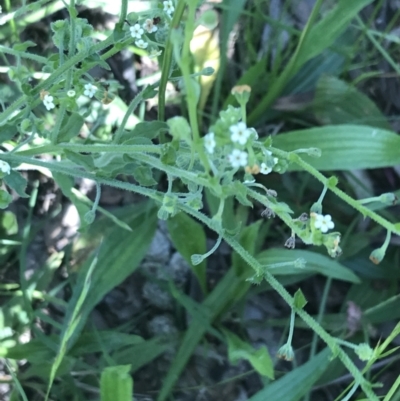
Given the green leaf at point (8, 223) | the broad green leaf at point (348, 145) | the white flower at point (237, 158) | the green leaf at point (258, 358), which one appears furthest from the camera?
the green leaf at point (8, 223)

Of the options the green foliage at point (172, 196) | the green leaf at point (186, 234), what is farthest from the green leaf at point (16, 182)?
the green leaf at point (186, 234)

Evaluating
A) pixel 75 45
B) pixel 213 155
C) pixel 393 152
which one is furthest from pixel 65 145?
pixel 393 152

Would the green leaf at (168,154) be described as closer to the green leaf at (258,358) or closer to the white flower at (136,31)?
the white flower at (136,31)

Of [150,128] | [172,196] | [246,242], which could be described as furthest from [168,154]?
[246,242]

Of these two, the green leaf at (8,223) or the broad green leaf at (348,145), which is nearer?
the broad green leaf at (348,145)

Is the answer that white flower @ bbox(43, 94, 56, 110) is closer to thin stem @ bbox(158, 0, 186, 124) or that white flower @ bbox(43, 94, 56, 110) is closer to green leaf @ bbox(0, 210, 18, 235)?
thin stem @ bbox(158, 0, 186, 124)

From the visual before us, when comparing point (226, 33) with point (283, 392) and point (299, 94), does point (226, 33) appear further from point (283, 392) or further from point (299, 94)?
point (283, 392)

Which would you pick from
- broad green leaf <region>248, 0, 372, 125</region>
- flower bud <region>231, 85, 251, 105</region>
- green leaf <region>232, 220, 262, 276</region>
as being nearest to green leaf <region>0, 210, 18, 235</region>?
green leaf <region>232, 220, 262, 276</region>
